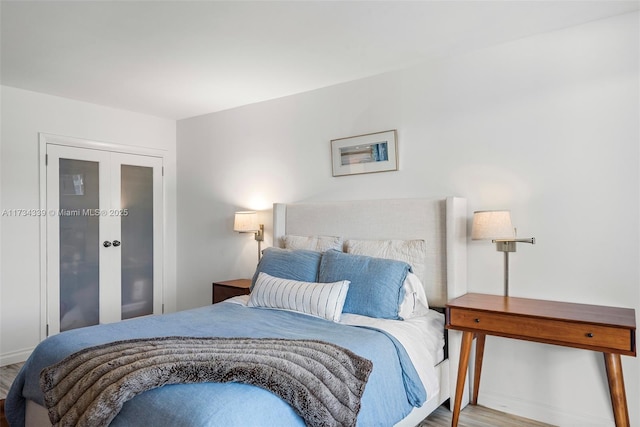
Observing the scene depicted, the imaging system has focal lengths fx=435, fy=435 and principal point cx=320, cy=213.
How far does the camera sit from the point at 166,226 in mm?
5000

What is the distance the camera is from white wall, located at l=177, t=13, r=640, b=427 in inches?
98.1

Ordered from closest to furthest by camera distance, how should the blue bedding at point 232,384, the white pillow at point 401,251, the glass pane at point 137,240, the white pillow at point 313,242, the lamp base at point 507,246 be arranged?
the blue bedding at point 232,384 < the lamp base at point 507,246 < the white pillow at point 401,251 < the white pillow at point 313,242 < the glass pane at point 137,240

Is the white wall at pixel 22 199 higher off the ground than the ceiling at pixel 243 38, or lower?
lower

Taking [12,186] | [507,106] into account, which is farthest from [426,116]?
[12,186]

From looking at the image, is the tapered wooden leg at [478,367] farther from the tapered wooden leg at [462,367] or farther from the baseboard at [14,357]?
the baseboard at [14,357]

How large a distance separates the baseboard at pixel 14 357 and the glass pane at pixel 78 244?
344mm

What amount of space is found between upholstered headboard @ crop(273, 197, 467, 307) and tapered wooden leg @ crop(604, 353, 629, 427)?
2.95 ft

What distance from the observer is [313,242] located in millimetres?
3453

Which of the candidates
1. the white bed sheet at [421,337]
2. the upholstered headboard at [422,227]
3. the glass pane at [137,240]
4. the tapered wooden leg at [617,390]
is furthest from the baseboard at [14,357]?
the tapered wooden leg at [617,390]

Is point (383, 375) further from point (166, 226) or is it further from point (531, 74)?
point (166, 226)

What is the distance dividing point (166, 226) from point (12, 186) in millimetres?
1556

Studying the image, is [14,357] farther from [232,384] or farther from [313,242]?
[232,384]

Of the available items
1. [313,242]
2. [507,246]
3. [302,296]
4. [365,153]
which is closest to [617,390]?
[507,246]

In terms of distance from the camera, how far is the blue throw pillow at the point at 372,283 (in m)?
2.67
